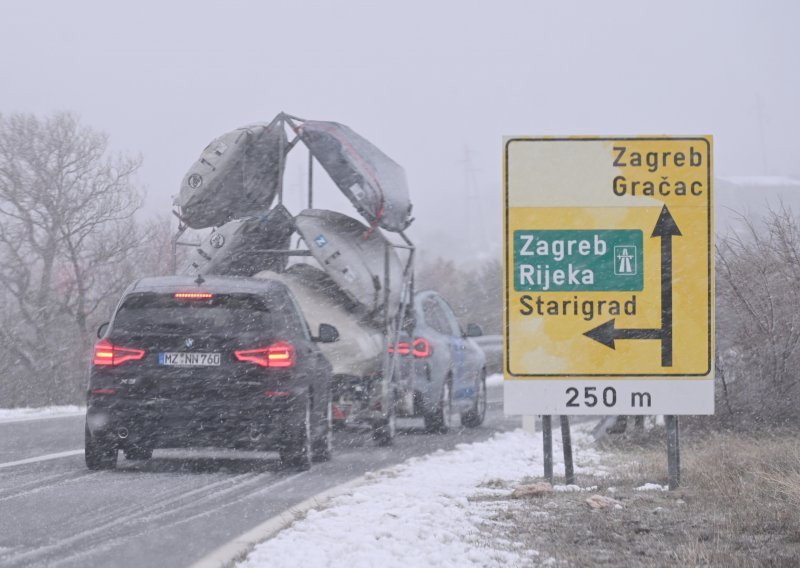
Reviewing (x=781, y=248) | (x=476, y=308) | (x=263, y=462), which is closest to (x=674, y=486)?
(x=263, y=462)

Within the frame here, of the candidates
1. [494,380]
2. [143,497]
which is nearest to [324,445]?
[143,497]

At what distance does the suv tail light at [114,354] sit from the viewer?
1091cm

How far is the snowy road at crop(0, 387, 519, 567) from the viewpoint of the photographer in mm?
6754

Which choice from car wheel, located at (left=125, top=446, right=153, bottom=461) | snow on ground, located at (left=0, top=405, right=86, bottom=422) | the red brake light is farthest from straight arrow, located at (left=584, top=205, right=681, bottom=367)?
snow on ground, located at (left=0, top=405, right=86, bottom=422)

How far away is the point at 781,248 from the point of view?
14.0 metres

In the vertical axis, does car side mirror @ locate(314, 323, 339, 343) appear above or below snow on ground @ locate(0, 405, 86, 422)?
above

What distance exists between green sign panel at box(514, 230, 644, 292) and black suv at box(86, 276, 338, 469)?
2.59 meters

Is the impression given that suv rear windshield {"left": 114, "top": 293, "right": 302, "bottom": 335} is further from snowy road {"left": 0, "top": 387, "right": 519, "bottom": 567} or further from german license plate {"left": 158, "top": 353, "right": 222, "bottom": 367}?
snowy road {"left": 0, "top": 387, "right": 519, "bottom": 567}

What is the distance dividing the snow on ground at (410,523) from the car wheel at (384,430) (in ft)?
6.65

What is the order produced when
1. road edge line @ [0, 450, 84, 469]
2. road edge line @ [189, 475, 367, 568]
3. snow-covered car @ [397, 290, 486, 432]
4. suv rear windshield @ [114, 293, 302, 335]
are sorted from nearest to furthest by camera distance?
road edge line @ [189, 475, 367, 568], suv rear windshield @ [114, 293, 302, 335], road edge line @ [0, 450, 84, 469], snow-covered car @ [397, 290, 486, 432]

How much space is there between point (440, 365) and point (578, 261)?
6528mm

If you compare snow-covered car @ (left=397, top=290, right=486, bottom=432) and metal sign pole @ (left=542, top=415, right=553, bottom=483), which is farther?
snow-covered car @ (left=397, top=290, right=486, bottom=432)

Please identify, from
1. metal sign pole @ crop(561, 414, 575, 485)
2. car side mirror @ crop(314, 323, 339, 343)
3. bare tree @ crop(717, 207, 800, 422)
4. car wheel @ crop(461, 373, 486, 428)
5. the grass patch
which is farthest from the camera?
car wheel @ crop(461, 373, 486, 428)

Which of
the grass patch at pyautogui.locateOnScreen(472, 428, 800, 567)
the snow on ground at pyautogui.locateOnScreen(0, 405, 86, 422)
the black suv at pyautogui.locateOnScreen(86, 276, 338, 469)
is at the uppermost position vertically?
the black suv at pyautogui.locateOnScreen(86, 276, 338, 469)
